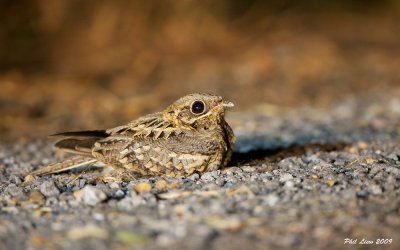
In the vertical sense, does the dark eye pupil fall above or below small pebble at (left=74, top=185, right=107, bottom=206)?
above

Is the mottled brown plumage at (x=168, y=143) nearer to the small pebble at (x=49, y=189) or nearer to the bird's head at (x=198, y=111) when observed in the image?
the bird's head at (x=198, y=111)

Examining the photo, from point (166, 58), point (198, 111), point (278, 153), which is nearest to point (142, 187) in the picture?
point (198, 111)

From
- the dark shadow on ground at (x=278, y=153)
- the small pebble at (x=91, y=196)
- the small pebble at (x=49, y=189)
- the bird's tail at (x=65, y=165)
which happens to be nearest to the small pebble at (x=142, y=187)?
the small pebble at (x=91, y=196)

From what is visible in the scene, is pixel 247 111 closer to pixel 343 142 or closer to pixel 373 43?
pixel 343 142

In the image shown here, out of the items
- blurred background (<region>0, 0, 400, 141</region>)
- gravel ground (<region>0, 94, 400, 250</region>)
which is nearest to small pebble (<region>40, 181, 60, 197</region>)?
gravel ground (<region>0, 94, 400, 250</region>)

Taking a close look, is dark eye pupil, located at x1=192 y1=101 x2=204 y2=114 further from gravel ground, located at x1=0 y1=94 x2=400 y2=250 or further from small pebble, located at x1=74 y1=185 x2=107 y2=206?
small pebble, located at x1=74 y1=185 x2=107 y2=206

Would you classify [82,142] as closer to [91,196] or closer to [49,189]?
[49,189]

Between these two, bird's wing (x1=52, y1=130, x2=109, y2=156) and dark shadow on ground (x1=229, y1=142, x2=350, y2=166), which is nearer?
bird's wing (x1=52, y1=130, x2=109, y2=156)
